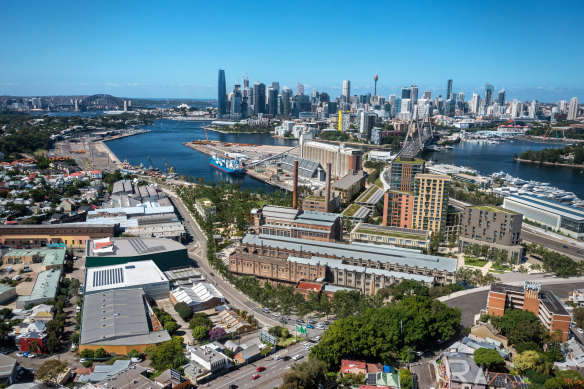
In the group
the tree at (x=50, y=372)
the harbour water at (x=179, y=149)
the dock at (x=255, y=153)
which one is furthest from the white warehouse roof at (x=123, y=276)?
the harbour water at (x=179, y=149)

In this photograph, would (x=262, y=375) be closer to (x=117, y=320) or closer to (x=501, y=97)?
(x=117, y=320)

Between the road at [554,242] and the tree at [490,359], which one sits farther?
the road at [554,242]

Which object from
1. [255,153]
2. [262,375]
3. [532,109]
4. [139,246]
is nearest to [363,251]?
[262,375]

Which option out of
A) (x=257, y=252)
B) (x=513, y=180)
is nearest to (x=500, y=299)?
(x=257, y=252)

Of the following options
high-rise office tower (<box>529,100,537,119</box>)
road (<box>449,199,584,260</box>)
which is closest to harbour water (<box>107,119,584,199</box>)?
road (<box>449,199,584,260</box>)

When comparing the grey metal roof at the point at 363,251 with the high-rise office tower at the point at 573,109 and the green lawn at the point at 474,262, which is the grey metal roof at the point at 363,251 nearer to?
the green lawn at the point at 474,262

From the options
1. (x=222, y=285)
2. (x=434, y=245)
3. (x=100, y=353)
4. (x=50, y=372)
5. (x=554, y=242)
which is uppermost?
(x=434, y=245)

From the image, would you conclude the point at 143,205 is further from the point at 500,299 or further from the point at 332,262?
the point at 500,299
